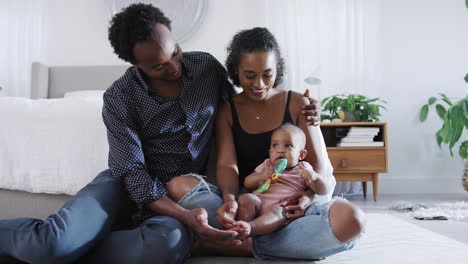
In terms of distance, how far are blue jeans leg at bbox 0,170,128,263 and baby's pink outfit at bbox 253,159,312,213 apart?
0.42m

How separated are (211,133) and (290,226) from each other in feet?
1.31

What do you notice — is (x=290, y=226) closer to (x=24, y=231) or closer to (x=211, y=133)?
(x=211, y=133)

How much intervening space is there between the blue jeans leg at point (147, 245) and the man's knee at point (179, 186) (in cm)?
11

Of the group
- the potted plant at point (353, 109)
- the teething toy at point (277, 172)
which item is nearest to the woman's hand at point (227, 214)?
the teething toy at point (277, 172)

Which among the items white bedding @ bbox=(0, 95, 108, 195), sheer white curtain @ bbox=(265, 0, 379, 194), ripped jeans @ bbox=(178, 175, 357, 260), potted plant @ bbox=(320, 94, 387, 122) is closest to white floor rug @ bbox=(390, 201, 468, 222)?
potted plant @ bbox=(320, 94, 387, 122)

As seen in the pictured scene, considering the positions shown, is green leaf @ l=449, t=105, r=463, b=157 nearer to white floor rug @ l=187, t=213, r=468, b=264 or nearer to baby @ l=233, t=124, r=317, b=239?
white floor rug @ l=187, t=213, r=468, b=264

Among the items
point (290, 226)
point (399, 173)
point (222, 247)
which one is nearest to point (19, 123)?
point (222, 247)

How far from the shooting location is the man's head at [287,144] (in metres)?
1.35

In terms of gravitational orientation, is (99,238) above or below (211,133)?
below

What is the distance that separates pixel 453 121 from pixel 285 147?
2501 millimetres

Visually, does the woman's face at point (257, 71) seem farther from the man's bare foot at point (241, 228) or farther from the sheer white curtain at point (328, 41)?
the sheer white curtain at point (328, 41)

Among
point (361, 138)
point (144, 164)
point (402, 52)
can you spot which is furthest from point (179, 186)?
point (402, 52)

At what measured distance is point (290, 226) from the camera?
49.8 inches

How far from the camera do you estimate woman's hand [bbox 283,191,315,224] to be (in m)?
1.28
